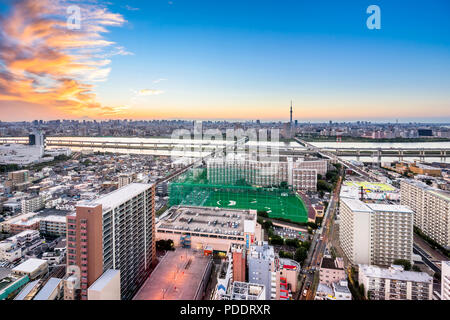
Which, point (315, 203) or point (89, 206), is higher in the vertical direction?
point (89, 206)

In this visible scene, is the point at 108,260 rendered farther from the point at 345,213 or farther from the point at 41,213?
the point at 41,213

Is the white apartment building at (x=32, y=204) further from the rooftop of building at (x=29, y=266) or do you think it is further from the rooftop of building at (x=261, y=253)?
the rooftop of building at (x=261, y=253)

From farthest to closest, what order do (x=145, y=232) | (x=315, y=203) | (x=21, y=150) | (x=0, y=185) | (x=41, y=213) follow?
1. (x=21, y=150)
2. (x=0, y=185)
3. (x=315, y=203)
4. (x=41, y=213)
5. (x=145, y=232)

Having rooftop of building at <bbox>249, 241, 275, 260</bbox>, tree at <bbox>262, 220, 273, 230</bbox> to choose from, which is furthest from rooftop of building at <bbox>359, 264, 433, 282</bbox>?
tree at <bbox>262, 220, 273, 230</bbox>

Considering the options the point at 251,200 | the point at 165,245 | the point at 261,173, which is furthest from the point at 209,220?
the point at 261,173
